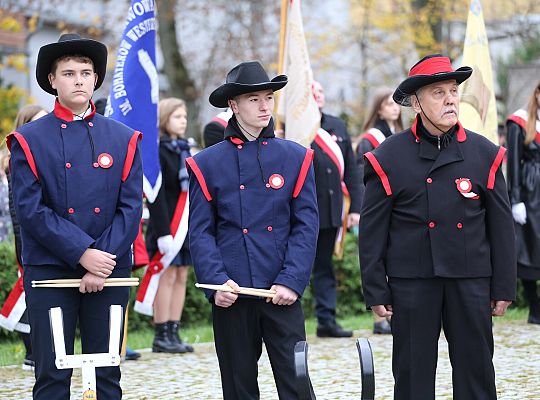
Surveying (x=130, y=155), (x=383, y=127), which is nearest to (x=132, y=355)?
(x=383, y=127)

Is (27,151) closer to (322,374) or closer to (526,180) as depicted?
(322,374)

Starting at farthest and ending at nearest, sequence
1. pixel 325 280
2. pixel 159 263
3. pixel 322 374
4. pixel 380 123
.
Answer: pixel 380 123, pixel 325 280, pixel 159 263, pixel 322 374

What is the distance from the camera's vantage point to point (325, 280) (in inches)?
406

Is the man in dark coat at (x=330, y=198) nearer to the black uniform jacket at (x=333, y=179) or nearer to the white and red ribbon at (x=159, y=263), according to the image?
the black uniform jacket at (x=333, y=179)

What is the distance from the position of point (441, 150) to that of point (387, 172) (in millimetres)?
295

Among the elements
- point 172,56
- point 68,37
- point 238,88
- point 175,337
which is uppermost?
point 172,56

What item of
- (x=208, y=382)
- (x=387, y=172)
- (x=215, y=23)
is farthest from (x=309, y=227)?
(x=215, y=23)

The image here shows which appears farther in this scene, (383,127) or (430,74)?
(383,127)

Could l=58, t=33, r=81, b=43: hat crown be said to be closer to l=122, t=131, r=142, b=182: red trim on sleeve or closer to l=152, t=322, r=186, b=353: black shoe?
l=122, t=131, r=142, b=182: red trim on sleeve

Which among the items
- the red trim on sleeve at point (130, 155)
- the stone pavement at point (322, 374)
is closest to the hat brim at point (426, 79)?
the red trim on sleeve at point (130, 155)

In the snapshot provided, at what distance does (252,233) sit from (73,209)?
→ 0.92 metres

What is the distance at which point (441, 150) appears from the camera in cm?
570

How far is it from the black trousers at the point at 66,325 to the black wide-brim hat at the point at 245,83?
3.51 feet

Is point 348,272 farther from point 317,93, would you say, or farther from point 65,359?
point 65,359
